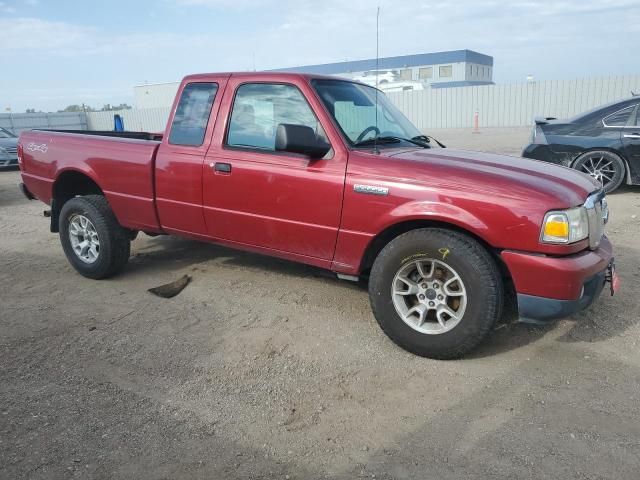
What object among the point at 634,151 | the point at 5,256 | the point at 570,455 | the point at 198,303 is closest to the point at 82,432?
the point at 198,303

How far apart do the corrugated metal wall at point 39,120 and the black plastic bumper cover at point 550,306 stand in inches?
1122

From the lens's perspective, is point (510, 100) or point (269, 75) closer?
point (269, 75)

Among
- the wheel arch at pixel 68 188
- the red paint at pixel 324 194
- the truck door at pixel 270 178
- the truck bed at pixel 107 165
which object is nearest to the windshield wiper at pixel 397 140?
the red paint at pixel 324 194

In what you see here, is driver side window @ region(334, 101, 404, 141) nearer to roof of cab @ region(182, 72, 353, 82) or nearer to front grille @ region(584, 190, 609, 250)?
roof of cab @ region(182, 72, 353, 82)

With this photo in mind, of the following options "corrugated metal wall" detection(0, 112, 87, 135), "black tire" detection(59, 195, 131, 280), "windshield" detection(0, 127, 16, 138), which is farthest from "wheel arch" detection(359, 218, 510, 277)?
"corrugated metal wall" detection(0, 112, 87, 135)

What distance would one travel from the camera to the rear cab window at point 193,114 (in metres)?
4.28

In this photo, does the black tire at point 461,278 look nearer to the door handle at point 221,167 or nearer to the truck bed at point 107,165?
the door handle at point 221,167

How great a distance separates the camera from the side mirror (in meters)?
3.43

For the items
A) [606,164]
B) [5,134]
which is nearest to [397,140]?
[606,164]

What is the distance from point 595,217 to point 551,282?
2.20 ft

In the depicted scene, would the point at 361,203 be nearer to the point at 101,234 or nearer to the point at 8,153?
the point at 101,234

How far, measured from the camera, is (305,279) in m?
4.90

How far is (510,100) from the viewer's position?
1047 inches

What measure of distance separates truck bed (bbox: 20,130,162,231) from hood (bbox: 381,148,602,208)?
216cm
